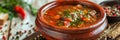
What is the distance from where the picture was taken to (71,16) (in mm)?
1553

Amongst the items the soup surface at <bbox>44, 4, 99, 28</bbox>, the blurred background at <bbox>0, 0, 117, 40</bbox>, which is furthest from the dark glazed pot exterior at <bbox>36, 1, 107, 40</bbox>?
the blurred background at <bbox>0, 0, 117, 40</bbox>

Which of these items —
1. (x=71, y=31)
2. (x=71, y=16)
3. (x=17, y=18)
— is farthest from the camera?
(x=17, y=18)

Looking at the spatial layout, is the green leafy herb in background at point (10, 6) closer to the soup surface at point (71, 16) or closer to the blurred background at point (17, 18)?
the blurred background at point (17, 18)

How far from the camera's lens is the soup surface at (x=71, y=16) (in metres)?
1.48

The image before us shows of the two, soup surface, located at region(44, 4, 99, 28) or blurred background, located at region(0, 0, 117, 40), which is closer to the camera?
soup surface, located at region(44, 4, 99, 28)

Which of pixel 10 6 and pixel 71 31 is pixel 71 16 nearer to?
pixel 71 31

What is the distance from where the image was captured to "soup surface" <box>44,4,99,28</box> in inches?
58.3

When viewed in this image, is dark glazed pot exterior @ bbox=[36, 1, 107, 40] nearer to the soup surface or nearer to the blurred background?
the soup surface

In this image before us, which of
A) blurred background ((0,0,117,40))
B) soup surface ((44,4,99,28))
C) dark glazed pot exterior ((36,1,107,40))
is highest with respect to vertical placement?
soup surface ((44,4,99,28))

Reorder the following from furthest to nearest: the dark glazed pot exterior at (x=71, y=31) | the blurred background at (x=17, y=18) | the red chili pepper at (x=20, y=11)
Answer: the red chili pepper at (x=20, y=11) < the blurred background at (x=17, y=18) < the dark glazed pot exterior at (x=71, y=31)

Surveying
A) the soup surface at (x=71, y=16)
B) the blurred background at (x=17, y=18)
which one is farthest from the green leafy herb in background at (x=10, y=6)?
the soup surface at (x=71, y=16)

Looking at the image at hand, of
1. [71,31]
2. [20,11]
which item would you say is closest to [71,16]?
[71,31]

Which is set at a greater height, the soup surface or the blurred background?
the soup surface

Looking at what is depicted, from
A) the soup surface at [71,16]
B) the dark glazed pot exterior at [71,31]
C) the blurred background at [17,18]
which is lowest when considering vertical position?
the blurred background at [17,18]
